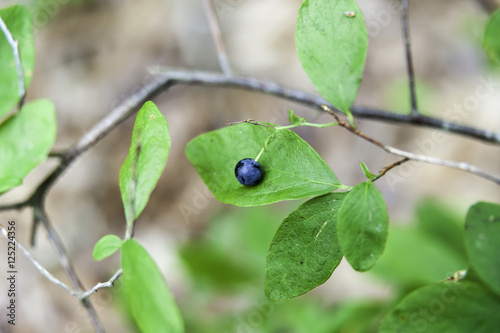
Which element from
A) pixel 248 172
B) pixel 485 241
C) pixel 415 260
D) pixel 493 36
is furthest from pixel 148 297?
pixel 415 260

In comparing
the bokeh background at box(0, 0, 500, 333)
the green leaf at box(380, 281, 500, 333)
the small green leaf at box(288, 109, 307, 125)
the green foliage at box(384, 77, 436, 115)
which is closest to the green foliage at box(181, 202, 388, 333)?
the bokeh background at box(0, 0, 500, 333)

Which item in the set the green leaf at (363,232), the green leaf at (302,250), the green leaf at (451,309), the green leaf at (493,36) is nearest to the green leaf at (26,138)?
the green leaf at (302,250)

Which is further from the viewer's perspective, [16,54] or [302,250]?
[16,54]

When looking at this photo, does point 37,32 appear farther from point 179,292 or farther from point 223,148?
point 223,148

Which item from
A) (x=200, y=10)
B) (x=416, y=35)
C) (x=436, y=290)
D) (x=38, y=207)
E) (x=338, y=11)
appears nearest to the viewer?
(x=436, y=290)

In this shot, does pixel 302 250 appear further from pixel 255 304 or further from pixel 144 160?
pixel 255 304

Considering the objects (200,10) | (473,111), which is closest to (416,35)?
(473,111)
